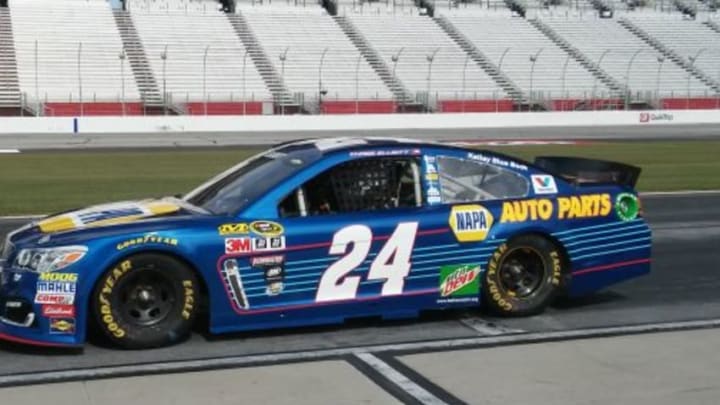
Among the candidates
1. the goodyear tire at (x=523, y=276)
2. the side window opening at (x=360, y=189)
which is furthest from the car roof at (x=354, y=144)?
the goodyear tire at (x=523, y=276)

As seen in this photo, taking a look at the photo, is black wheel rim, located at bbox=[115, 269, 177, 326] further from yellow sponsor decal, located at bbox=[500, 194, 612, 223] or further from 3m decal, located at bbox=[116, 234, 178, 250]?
yellow sponsor decal, located at bbox=[500, 194, 612, 223]

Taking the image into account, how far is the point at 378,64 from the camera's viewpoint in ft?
185

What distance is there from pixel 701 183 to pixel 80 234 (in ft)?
52.3

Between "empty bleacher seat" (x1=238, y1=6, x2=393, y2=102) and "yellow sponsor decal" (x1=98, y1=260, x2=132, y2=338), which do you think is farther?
"empty bleacher seat" (x1=238, y1=6, x2=393, y2=102)

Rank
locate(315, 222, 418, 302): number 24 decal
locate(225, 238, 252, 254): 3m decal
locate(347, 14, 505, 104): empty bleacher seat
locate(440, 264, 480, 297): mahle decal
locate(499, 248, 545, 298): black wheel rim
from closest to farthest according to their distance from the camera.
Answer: locate(225, 238, 252, 254): 3m decal < locate(315, 222, 418, 302): number 24 decal < locate(440, 264, 480, 297): mahle decal < locate(499, 248, 545, 298): black wheel rim < locate(347, 14, 505, 104): empty bleacher seat

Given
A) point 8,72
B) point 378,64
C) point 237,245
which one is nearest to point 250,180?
point 237,245

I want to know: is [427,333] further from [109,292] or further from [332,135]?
[332,135]

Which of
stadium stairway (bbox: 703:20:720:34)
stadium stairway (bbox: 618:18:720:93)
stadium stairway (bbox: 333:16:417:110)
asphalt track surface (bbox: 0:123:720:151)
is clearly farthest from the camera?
stadium stairway (bbox: 703:20:720:34)

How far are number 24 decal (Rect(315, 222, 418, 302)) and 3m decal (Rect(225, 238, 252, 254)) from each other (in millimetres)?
569

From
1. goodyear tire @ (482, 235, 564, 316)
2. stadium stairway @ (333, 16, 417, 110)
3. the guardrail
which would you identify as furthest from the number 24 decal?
stadium stairway @ (333, 16, 417, 110)

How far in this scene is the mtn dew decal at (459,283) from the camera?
705cm

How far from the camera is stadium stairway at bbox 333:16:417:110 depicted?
176 feet

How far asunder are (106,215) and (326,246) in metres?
1.50

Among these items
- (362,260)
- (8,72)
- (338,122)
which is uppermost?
(8,72)
